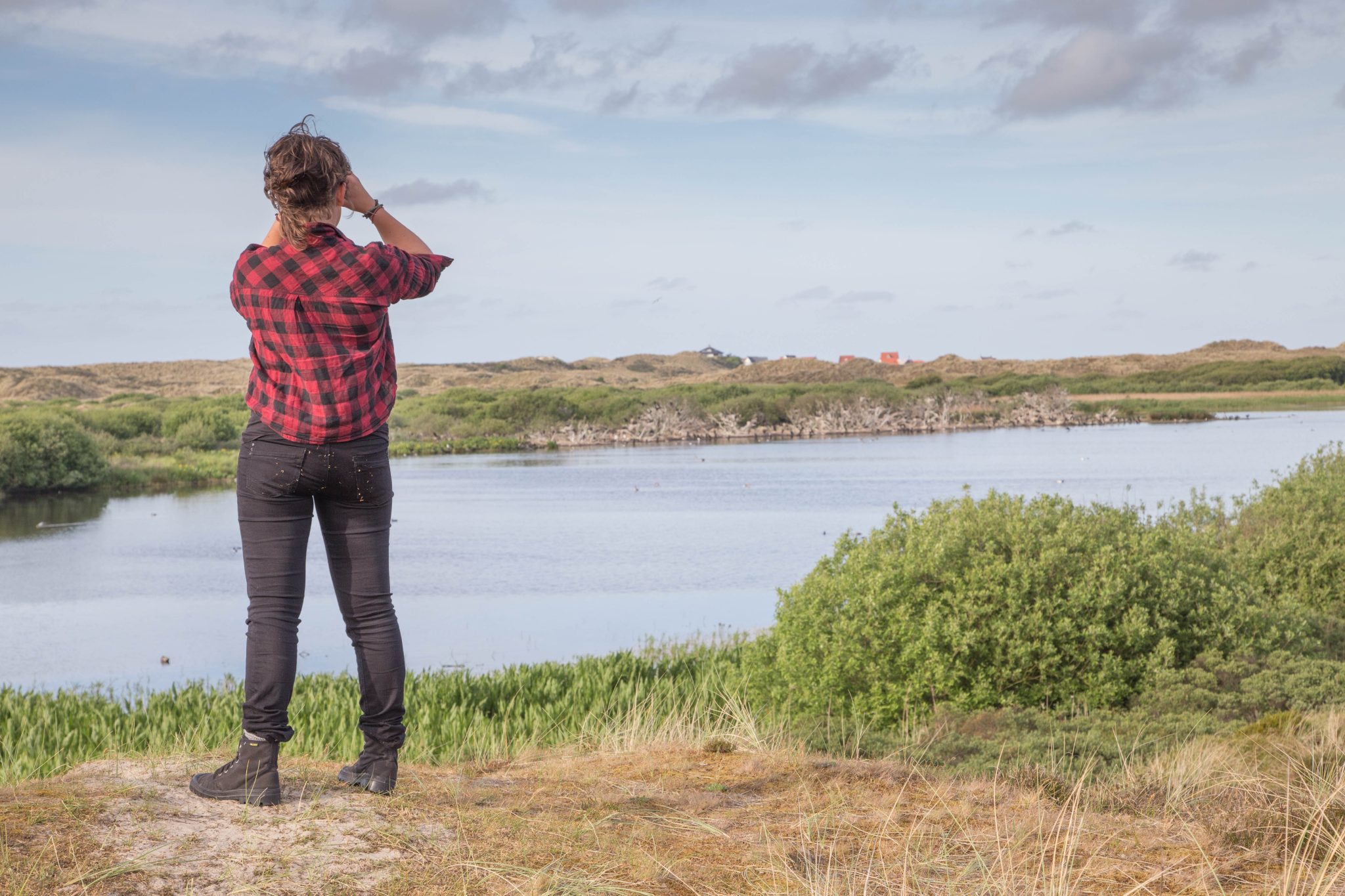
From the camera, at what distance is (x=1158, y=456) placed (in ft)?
102

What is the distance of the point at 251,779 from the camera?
10.7 feet

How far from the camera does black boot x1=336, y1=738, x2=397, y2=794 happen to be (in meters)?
3.49

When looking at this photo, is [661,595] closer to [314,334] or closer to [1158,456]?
[314,334]

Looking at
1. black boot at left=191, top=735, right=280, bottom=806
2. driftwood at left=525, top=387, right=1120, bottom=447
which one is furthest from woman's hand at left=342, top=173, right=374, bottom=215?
driftwood at left=525, top=387, right=1120, bottom=447

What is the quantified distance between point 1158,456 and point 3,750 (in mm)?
29962

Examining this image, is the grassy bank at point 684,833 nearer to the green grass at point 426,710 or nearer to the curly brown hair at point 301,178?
the curly brown hair at point 301,178

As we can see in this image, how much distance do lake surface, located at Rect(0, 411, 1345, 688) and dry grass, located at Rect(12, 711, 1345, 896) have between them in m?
7.07

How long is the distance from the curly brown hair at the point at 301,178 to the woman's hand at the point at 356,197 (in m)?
0.06

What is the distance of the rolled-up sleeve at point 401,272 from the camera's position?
323 centimetres

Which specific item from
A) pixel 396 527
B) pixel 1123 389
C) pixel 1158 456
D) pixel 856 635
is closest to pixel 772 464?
pixel 1158 456

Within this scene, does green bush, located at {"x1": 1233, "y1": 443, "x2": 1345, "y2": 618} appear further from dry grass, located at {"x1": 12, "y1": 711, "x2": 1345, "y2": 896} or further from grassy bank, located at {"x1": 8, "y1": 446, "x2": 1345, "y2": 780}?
dry grass, located at {"x1": 12, "y1": 711, "x2": 1345, "y2": 896}

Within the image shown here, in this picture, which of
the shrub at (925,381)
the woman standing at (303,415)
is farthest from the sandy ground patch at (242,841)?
the shrub at (925,381)

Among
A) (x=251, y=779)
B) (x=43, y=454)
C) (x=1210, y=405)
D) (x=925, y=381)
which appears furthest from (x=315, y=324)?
A: (x=1210, y=405)

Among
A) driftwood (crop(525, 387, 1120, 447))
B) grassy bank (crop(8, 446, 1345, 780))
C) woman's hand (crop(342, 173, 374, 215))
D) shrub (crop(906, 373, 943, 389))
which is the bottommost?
grassy bank (crop(8, 446, 1345, 780))
